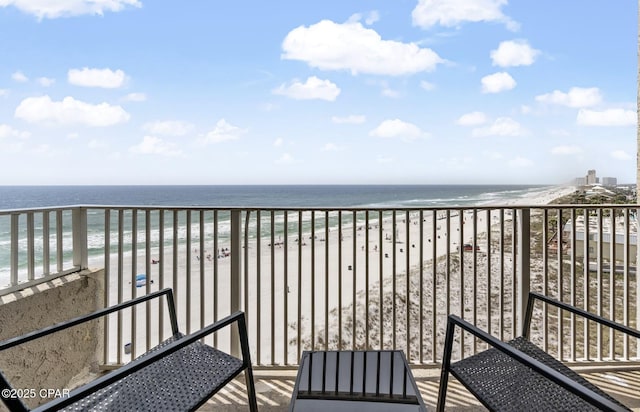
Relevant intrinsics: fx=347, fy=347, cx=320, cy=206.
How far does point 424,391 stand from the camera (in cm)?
196

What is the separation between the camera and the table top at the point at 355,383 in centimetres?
133

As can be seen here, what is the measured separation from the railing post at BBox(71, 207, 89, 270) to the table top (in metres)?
1.57

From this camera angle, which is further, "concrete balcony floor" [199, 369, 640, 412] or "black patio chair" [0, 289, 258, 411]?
"concrete balcony floor" [199, 369, 640, 412]

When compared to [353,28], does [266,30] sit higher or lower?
higher

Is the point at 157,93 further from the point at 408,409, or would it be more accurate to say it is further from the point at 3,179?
the point at 408,409

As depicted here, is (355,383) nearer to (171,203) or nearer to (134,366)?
(134,366)

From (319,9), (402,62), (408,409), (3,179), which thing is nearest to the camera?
(408,409)

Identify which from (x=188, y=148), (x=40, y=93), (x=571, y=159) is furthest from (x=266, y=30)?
(x=571, y=159)

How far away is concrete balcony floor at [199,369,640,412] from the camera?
181cm

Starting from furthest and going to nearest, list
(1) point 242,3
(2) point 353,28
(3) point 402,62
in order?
(3) point 402,62 → (2) point 353,28 → (1) point 242,3

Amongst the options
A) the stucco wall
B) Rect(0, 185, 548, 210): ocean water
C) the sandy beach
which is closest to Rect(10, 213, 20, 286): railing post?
the stucco wall

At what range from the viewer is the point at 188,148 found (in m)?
25.5

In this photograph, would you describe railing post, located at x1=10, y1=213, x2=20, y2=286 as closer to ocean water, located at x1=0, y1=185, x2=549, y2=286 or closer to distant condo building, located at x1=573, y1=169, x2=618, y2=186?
ocean water, located at x1=0, y1=185, x2=549, y2=286

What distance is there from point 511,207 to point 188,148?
26.1m
